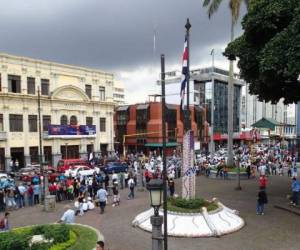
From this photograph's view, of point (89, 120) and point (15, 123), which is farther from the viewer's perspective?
point (89, 120)

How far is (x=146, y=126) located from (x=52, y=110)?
2165 cm

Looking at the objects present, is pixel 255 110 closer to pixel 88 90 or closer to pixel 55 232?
pixel 88 90

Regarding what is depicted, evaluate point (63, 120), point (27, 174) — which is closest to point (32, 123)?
point (63, 120)

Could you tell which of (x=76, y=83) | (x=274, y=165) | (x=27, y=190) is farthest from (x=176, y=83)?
(x=27, y=190)

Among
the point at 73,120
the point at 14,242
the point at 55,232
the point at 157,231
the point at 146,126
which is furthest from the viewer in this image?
the point at 146,126

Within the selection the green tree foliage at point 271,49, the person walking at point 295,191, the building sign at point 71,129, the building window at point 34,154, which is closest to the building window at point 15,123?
the building window at point 34,154

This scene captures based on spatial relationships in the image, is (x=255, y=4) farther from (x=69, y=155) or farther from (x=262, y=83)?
(x=69, y=155)

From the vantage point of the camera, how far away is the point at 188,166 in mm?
16266

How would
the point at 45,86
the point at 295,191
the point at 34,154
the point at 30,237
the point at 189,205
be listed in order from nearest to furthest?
1. the point at 30,237
2. the point at 189,205
3. the point at 295,191
4. the point at 34,154
5. the point at 45,86

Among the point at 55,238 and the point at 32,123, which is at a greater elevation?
the point at 32,123

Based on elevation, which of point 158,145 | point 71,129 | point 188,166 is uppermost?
point 71,129

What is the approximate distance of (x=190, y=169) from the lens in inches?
643

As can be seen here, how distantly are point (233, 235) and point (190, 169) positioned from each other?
3.61 meters

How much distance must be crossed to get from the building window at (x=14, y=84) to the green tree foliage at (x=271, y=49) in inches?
1182
